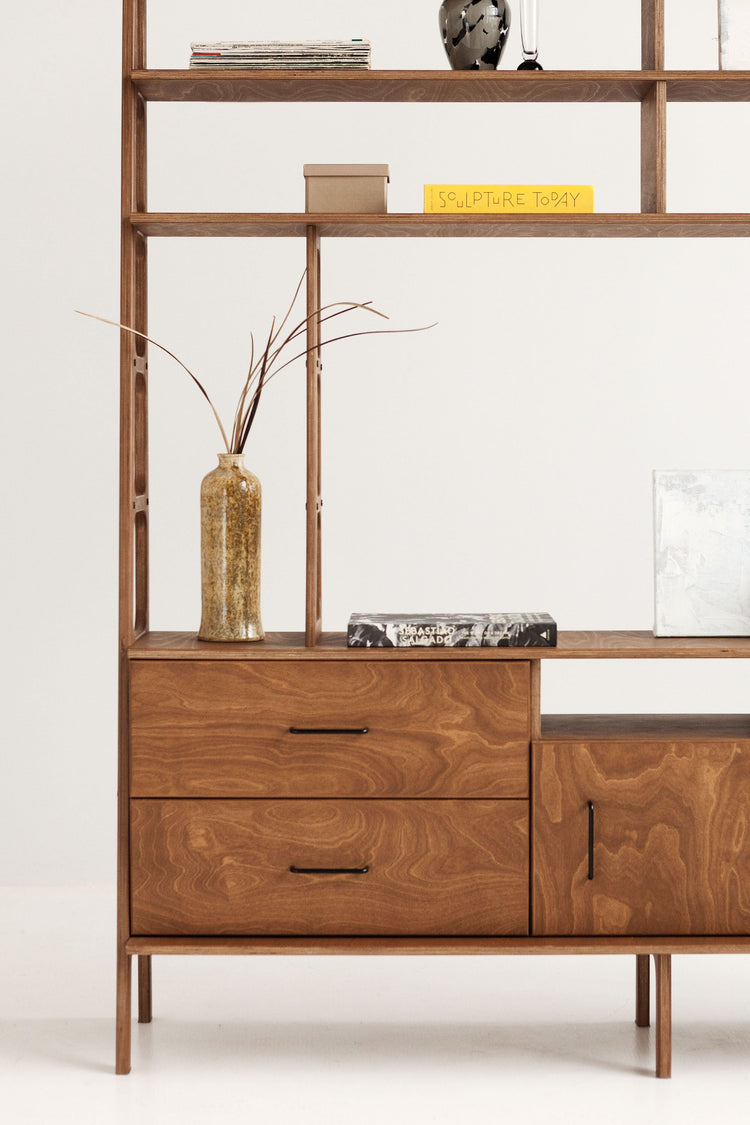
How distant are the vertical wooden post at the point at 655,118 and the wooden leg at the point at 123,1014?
1848mm

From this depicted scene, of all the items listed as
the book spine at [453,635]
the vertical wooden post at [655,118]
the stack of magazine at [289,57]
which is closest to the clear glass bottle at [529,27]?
the vertical wooden post at [655,118]

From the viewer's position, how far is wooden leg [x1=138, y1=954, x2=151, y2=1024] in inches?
117

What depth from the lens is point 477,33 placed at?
2.77m

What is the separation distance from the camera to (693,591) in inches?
112

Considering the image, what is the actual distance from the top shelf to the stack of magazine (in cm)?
2

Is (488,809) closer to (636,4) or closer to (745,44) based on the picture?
(745,44)

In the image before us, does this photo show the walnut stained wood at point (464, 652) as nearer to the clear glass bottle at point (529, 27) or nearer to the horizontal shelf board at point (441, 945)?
the horizontal shelf board at point (441, 945)

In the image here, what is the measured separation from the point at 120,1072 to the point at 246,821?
22.5 inches

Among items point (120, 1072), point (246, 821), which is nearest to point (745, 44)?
point (246, 821)

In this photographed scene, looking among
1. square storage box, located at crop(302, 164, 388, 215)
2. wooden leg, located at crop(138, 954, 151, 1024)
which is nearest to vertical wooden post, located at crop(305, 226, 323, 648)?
square storage box, located at crop(302, 164, 388, 215)

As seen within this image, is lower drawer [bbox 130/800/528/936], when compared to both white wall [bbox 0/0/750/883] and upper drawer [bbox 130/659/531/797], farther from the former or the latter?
white wall [bbox 0/0/750/883]

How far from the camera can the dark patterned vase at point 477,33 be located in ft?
9.07

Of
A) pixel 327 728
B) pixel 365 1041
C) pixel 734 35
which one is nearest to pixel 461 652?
pixel 327 728

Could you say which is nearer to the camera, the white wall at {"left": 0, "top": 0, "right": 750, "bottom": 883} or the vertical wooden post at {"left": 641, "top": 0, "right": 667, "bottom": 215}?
the vertical wooden post at {"left": 641, "top": 0, "right": 667, "bottom": 215}
